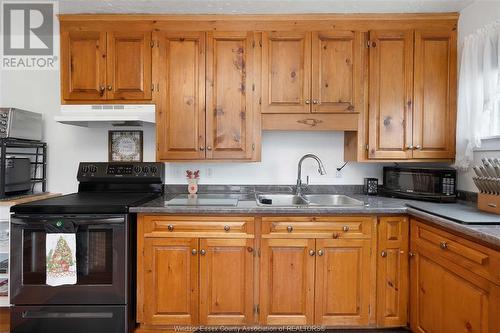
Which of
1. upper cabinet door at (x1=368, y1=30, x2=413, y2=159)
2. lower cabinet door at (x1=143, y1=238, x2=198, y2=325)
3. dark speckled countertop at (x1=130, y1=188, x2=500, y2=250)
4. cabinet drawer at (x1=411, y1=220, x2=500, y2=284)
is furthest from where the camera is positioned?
upper cabinet door at (x1=368, y1=30, x2=413, y2=159)

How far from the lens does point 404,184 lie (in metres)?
2.38

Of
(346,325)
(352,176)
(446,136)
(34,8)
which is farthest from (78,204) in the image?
(446,136)

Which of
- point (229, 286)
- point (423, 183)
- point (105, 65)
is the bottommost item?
point (229, 286)

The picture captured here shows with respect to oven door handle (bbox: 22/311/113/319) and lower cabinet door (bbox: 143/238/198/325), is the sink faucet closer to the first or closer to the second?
lower cabinet door (bbox: 143/238/198/325)

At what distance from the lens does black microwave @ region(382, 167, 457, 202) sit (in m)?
2.17

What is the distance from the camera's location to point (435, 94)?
232 cm

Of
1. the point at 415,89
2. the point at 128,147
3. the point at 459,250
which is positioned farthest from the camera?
the point at 128,147

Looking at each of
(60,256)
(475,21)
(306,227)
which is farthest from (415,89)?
(60,256)

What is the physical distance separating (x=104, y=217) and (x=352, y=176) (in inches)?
84.0

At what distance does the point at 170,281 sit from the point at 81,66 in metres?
1.89

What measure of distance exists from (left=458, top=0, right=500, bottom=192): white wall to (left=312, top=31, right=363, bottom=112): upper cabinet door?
83 centimetres

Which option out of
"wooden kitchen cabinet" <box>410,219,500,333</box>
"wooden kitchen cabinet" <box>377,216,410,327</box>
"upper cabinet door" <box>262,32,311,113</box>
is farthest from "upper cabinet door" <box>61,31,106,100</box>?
"wooden kitchen cabinet" <box>410,219,500,333</box>

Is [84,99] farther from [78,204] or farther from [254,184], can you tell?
[254,184]

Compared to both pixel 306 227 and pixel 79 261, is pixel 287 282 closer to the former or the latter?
pixel 306 227
